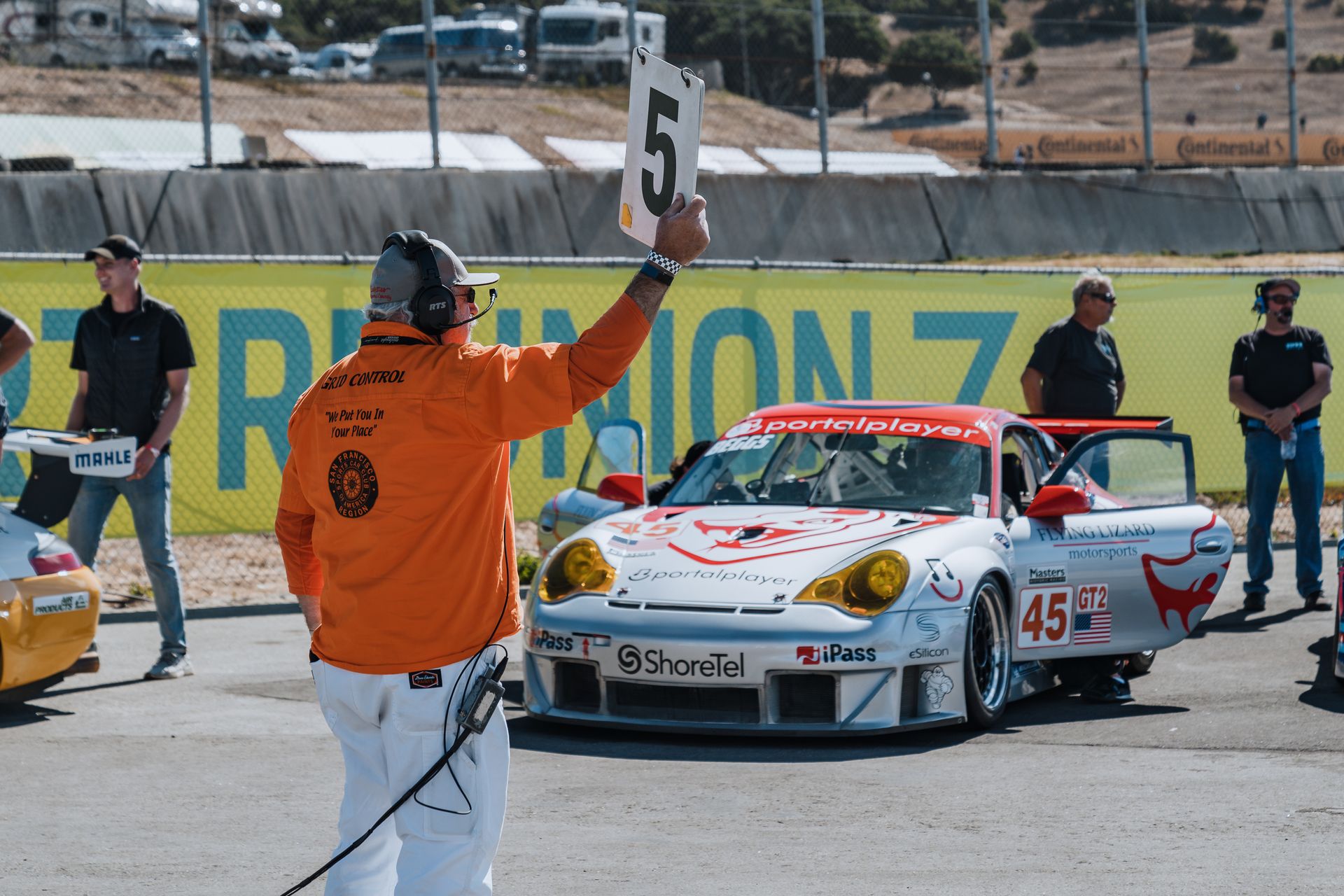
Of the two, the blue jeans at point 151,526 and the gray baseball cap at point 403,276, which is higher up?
the gray baseball cap at point 403,276

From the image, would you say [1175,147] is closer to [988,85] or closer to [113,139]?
[988,85]

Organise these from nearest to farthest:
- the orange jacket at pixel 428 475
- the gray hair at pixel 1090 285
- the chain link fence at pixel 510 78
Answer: the orange jacket at pixel 428 475, the gray hair at pixel 1090 285, the chain link fence at pixel 510 78

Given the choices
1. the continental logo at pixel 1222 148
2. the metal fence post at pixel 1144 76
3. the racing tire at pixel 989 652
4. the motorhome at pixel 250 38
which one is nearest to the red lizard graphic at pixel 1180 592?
the racing tire at pixel 989 652

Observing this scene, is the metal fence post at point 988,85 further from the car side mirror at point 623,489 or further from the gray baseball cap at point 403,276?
the gray baseball cap at point 403,276

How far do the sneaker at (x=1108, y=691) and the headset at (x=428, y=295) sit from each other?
14.7 ft

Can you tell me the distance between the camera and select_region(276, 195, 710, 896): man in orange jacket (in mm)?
3336

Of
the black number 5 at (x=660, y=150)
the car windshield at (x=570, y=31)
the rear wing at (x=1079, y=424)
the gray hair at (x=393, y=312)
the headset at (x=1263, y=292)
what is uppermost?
the car windshield at (x=570, y=31)

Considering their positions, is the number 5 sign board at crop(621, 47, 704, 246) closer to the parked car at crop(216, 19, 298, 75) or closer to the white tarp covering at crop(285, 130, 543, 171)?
the white tarp covering at crop(285, 130, 543, 171)

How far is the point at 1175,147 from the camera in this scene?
32.6 meters

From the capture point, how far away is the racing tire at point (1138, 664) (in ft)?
25.5

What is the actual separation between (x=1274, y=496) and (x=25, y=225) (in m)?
10.2

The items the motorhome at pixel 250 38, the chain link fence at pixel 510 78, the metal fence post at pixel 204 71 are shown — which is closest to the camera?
the metal fence post at pixel 204 71

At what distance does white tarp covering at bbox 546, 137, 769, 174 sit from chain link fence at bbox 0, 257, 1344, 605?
684 centimetres

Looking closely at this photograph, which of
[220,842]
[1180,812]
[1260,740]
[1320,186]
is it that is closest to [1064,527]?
[1260,740]
